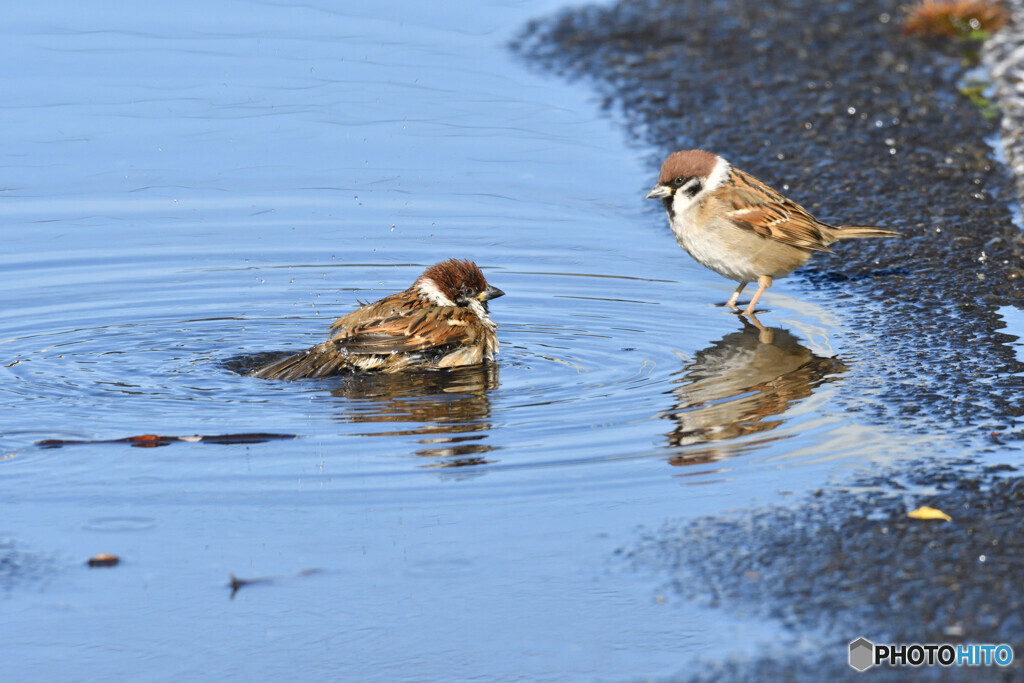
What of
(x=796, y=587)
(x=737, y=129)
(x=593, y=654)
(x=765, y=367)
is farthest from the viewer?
(x=737, y=129)

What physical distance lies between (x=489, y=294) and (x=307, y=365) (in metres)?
1.07

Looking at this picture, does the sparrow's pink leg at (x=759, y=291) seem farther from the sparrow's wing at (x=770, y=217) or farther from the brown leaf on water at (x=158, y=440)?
the brown leaf on water at (x=158, y=440)

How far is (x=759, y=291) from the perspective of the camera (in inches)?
312

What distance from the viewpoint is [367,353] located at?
274 inches

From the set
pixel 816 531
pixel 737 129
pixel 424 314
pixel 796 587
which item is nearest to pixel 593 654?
pixel 796 587

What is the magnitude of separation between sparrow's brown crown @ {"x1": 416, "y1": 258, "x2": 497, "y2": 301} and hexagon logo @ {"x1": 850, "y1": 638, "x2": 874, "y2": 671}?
3727 millimetres

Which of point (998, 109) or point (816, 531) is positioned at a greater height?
point (998, 109)

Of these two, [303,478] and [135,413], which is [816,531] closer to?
[303,478]

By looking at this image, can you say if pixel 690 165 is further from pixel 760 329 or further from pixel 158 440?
pixel 158 440

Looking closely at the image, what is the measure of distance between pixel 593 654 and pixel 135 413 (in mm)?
2928

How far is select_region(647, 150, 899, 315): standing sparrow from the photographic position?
7848 mm

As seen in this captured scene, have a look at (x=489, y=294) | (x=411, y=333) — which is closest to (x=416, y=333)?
(x=411, y=333)

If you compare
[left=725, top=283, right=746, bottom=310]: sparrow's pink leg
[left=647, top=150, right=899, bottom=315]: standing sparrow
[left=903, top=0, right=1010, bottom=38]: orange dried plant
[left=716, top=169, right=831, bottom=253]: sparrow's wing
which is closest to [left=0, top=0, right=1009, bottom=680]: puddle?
[left=725, top=283, right=746, bottom=310]: sparrow's pink leg

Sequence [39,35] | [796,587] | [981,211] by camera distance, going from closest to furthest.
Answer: [796,587], [981,211], [39,35]
